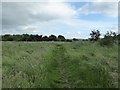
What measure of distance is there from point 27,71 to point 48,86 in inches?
114

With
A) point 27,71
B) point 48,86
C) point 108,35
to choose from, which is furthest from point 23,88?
point 108,35

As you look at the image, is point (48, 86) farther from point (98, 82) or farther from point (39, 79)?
point (98, 82)

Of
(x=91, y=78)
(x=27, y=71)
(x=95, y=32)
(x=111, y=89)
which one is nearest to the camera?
(x=111, y=89)

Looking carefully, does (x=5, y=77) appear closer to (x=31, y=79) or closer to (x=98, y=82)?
(x=31, y=79)

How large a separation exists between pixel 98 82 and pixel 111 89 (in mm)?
1121

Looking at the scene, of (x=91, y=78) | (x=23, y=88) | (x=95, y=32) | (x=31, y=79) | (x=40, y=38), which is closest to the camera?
(x=23, y=88)

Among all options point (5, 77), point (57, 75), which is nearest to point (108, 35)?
point (57, 75)

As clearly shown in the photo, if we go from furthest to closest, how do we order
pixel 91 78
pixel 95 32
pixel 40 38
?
pixel 40 38, pixel 95 32, pixel 91 78

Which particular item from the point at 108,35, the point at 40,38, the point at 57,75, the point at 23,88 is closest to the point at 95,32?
the point at 108,35

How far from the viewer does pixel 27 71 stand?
1262 centimetres

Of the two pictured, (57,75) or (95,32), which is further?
(95,32)

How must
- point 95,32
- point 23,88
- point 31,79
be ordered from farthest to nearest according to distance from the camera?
point 95,32, point 31,79, point 23,88

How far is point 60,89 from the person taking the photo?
32.5 ft

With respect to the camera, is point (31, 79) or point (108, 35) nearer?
point (31, 79)
